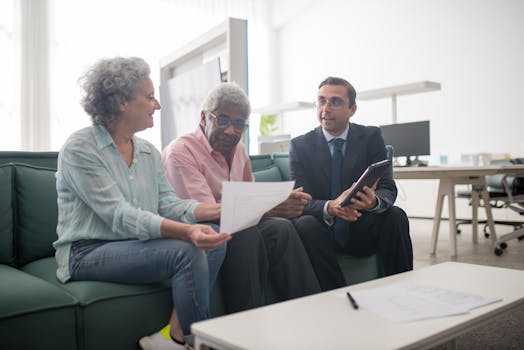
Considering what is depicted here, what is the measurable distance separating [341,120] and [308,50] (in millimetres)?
5367

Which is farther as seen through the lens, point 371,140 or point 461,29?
point 461,29

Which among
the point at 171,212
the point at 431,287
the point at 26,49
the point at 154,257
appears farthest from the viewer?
the point at 26,49

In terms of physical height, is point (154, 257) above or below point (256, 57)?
below

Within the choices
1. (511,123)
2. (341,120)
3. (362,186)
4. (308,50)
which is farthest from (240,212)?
(308,50)

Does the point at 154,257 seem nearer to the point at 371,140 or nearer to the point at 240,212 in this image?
the point at 240,212

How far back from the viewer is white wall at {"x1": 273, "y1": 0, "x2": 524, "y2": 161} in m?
5.27

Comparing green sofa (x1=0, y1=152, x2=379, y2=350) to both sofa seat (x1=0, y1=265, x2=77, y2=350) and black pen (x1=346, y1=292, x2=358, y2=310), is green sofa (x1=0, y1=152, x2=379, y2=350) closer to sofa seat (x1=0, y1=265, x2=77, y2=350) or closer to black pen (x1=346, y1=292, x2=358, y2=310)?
sofa seat (x1=0, y1=265, x2=77, y2=350)

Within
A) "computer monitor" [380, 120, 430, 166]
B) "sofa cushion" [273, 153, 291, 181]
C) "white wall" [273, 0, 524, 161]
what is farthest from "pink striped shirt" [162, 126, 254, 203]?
"white wall" [273, 0, 524, 161]

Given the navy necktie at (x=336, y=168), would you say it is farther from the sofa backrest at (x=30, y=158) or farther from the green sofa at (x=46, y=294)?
the sofa backrest at (x=30, y=158)

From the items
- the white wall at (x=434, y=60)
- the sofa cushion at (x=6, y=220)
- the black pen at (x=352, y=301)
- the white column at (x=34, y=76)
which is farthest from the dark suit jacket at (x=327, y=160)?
the white column at (x=34, y=76)

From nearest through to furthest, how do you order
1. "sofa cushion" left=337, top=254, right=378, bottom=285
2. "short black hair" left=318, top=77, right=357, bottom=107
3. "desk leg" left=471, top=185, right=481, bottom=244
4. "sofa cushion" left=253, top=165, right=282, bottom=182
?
"sofa cushion" left=337, top=254, right=378, bottom=285 < "short black hair" left=318, top=77, right=357, bottom=107 < "sofa cushion" left=253, top=165, right=282, bottom=182 < "desk leg" left=471, top=185, right=481, bottom=244

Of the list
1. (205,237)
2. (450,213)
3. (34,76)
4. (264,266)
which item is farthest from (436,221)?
(34,76)

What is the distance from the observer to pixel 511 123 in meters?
5.22

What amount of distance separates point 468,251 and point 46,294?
11.1ft
